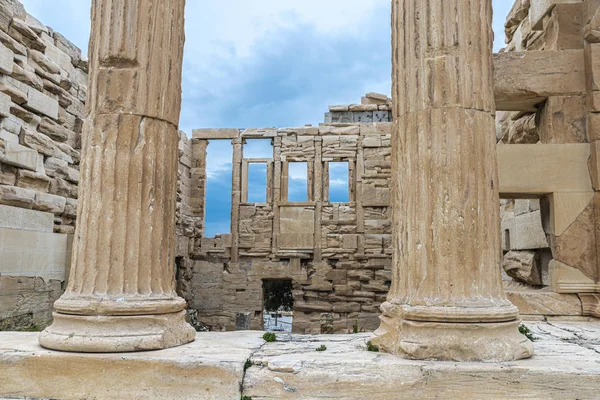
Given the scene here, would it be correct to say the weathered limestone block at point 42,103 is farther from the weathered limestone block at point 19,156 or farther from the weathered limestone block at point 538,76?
the weathered limestone block at point 538,76

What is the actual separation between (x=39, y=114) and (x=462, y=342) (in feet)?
25.0

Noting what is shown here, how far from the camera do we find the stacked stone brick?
766 centimetres

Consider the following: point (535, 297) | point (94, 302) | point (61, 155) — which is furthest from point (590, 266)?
point (61, 155)

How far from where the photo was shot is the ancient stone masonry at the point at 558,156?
693 cm

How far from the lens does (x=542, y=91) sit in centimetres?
739

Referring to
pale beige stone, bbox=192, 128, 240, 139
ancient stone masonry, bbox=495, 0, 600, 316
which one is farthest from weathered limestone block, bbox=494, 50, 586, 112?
pale beige stone, bbox=192, 128, 240, 139

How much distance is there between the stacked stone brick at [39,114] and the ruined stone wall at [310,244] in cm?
777

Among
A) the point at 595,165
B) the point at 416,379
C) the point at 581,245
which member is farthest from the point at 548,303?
the point at 416,379

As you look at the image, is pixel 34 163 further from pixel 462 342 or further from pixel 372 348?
pixel 462 342

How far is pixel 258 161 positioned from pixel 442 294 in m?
13.2

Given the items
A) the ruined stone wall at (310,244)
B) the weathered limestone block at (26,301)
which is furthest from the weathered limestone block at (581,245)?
the ruined stone wall at (310,244)

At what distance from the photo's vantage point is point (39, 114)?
854 cm

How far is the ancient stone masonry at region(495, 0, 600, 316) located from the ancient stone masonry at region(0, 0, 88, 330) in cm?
712

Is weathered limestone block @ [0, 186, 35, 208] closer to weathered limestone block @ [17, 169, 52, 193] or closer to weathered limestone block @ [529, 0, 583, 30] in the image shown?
weathered limestone block @ [17, 169, 52, 193]
